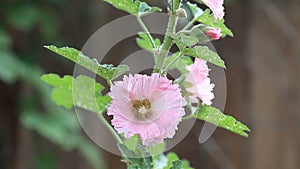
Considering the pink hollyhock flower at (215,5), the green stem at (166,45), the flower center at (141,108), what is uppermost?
the pink hollyhock flower at (215,5)

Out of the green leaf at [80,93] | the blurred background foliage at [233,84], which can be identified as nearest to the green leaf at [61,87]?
the green leaf at [80,93]

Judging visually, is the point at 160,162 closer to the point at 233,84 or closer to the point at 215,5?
the point at 215,5

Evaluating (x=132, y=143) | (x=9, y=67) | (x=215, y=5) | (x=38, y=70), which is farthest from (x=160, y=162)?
(x=38, y=70)

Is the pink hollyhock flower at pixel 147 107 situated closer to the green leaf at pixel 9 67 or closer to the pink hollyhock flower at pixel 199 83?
the pink hollyhock flower at pixel 199 83

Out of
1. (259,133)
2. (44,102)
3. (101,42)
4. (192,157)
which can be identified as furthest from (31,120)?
(259,133)

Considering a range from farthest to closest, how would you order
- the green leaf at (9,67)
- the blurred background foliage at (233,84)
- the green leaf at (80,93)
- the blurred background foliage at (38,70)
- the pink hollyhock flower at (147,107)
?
the blurred background foliage at (233,84), the blurred background foliage at (38,70), the green leaf at (9,67), the green leaf at (80,93), the pink hollyhock flower at (147,107)

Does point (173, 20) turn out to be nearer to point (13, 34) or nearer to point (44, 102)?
point (44, 102)

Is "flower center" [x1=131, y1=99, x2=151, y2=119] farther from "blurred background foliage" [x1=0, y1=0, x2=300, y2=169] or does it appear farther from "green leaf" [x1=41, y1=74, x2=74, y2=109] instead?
"blurred background foliage" [x1=0, y1=0, x2=300, y2=169]

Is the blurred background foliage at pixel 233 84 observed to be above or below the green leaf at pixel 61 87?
below
